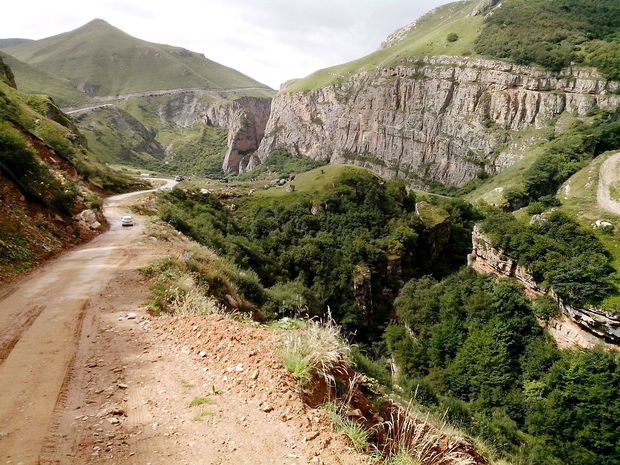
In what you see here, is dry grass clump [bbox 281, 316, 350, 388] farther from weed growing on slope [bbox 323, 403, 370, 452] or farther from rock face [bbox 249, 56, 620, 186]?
rock face [bbox 249, 56, 620, 186]

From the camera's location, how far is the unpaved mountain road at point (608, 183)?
177 feet

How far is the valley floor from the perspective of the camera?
466 cm

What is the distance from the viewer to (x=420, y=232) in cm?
8106

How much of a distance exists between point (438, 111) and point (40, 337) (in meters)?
141

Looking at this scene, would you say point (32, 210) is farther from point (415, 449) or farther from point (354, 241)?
point (354, 241)

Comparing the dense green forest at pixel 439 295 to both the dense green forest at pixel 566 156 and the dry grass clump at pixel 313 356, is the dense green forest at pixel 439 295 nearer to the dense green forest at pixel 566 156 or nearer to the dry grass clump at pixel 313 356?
the dry grass clump at pixel 313 356

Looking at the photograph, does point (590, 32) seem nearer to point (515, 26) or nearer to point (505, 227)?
point (515, 26)

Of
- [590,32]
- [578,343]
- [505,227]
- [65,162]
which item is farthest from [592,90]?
[65,162]

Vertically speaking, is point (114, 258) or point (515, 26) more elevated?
point (515, 26)

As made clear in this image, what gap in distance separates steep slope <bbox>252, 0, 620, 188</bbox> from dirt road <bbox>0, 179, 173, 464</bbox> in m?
120

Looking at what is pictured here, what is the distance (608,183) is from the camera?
62156mm

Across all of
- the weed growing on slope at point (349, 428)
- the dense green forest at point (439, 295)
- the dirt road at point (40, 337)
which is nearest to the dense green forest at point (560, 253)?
the dense green forest at point (439, 295)

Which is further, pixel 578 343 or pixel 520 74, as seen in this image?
pixel 520 74

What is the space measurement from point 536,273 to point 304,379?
2014 inches
